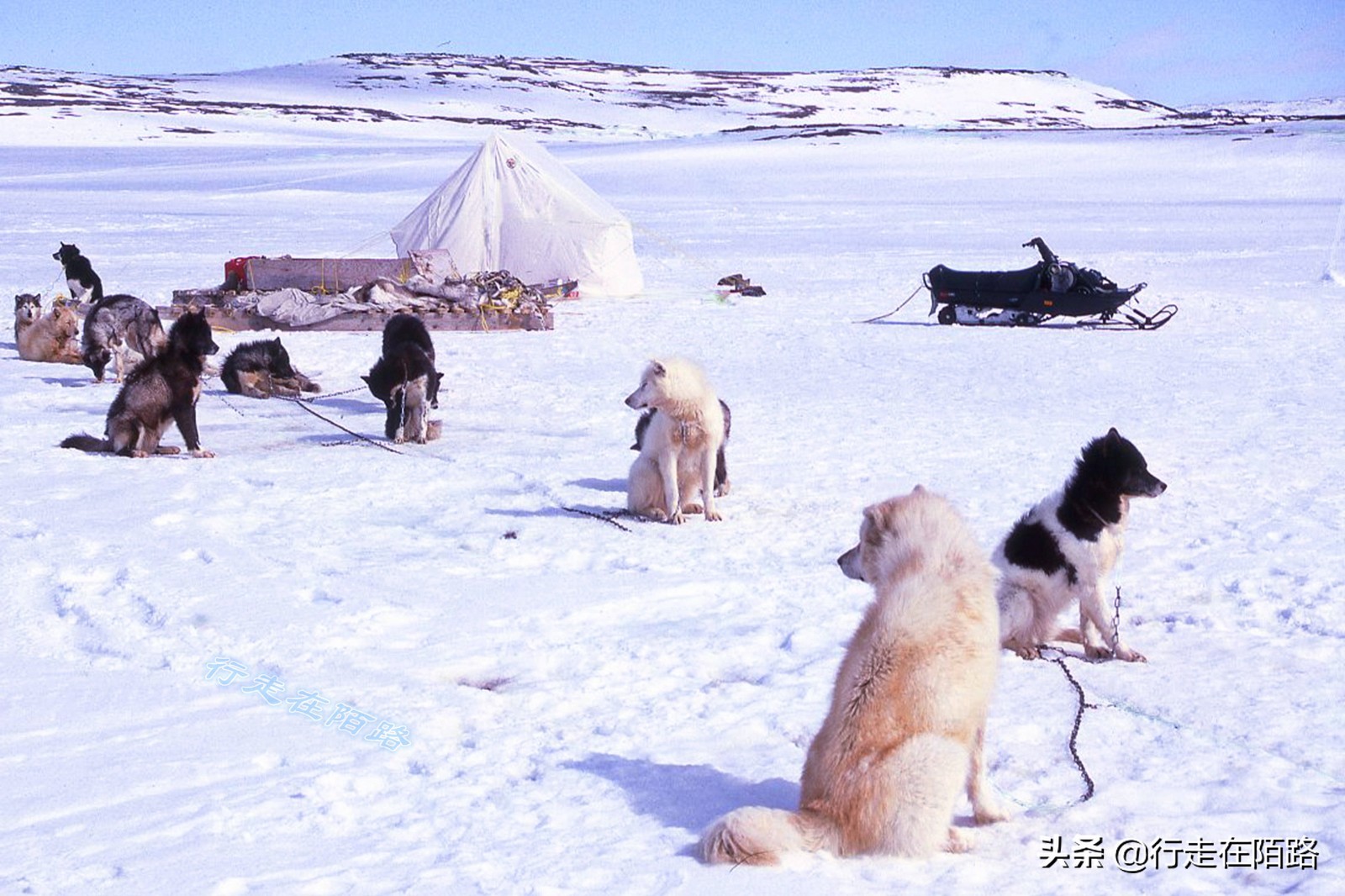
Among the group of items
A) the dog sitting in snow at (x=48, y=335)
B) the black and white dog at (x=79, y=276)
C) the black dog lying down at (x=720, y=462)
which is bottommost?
the dog sitting in snow at (x=48, y=335)

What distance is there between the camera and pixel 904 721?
3.12 meters

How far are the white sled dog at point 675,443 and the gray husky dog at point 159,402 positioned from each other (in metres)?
3.34

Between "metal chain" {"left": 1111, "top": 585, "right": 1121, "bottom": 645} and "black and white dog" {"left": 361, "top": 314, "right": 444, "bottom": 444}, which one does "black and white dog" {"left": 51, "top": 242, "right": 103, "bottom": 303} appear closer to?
"black and white dog" {"left": 361, "top": 314, "right": 444, "bottom": 444}

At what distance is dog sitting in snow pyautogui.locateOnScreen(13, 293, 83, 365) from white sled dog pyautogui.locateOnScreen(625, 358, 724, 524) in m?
8.10

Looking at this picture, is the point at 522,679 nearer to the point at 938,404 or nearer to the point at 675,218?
the point at 938,404

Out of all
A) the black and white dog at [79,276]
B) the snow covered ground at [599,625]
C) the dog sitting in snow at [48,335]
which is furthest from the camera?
the black and white dog at [79,276]

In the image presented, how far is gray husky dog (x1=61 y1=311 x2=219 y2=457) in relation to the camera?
8578mm

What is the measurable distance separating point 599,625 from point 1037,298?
1203 centimetres

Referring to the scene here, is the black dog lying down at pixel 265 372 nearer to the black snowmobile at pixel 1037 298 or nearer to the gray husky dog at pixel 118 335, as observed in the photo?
the gray husky dog at pixel 118 335

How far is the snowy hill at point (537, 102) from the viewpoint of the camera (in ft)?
246

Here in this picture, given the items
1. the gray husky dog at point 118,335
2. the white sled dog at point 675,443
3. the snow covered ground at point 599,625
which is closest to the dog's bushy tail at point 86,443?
the snow covered ground at point 599,625

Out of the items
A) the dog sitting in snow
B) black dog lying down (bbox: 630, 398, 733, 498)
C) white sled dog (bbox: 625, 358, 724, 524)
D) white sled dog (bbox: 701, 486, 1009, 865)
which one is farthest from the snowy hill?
white sled dog (bbox: 701, 486, 1009, 865)

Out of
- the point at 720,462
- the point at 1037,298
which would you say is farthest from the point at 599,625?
the point at 1037,298

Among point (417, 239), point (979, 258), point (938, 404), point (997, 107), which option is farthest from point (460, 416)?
point (997, 107)
